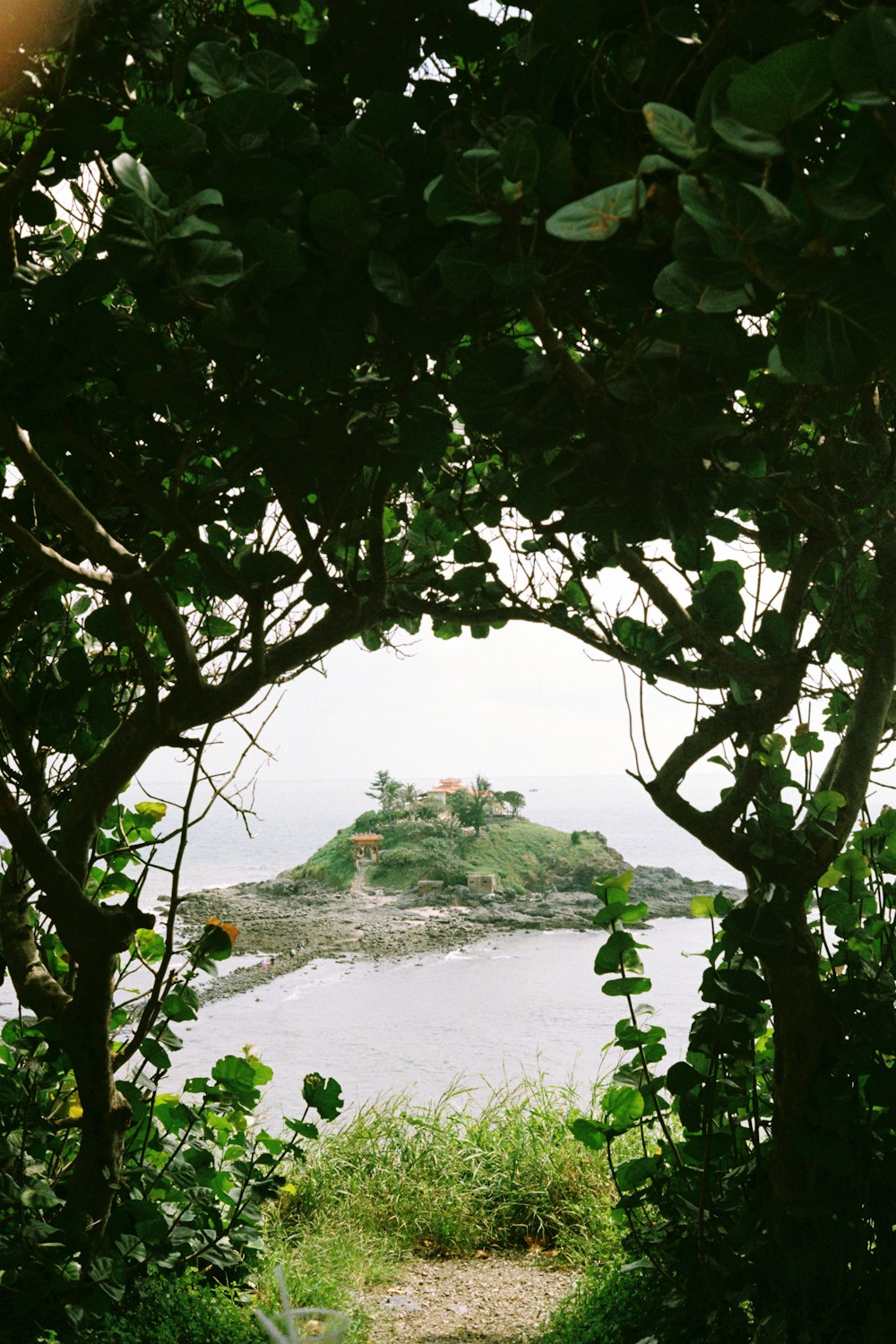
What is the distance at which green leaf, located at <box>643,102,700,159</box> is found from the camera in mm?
505

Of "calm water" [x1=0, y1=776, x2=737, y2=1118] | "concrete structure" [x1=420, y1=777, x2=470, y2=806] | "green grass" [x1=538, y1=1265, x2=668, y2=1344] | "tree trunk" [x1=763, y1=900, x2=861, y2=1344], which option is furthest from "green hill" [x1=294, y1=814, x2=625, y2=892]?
"tree trunk" [x1=763, y1=900, x2=861, y2=1344]

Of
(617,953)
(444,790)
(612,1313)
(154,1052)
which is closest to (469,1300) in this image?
(612,1313)

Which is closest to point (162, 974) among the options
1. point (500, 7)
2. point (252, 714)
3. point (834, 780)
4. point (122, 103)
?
point (252, 714)

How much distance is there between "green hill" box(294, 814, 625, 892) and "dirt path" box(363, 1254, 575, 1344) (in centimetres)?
197

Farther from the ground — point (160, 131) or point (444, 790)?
point (160, 131)

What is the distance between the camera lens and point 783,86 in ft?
1.50

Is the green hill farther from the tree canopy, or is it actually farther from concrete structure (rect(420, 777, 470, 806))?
the tree canopy

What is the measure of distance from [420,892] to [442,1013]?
67 cm

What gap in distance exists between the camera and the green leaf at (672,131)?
0.51m

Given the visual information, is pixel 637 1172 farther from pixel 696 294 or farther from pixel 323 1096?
pixel 696 294

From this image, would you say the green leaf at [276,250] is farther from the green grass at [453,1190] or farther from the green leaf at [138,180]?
the green grass at [453,1190]

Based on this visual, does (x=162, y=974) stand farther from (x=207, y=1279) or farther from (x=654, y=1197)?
(x=654, y=1197)

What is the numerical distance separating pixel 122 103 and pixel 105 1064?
4.25 ft

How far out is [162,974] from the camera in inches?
60.0
